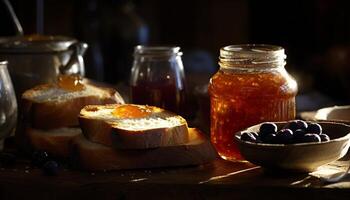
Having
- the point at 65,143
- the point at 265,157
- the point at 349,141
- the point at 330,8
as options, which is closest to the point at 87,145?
the point at 65,143

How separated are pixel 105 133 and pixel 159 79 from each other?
329mm

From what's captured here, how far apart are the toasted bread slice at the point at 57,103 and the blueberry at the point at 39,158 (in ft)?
0.48

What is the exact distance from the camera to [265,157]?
144 centimetres

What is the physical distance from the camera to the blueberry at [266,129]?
4.86ft

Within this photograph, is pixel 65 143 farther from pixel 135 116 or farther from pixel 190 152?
pixel 190 152

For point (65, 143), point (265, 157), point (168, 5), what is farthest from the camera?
point (168, 5)

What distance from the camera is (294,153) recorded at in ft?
4.66

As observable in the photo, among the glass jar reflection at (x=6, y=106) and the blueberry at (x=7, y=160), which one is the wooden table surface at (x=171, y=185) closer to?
the blueberry at (x=7, y=160)

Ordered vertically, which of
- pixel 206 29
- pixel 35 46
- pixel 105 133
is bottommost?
pixel 206 29

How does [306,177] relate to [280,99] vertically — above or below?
below

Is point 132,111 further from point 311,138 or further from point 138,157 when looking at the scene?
point 311,138

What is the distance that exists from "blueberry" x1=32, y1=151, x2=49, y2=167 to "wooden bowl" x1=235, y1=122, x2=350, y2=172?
1.26 feet

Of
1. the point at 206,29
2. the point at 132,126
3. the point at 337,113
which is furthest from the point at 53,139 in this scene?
the point at 206,29

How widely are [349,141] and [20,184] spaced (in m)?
0.61
